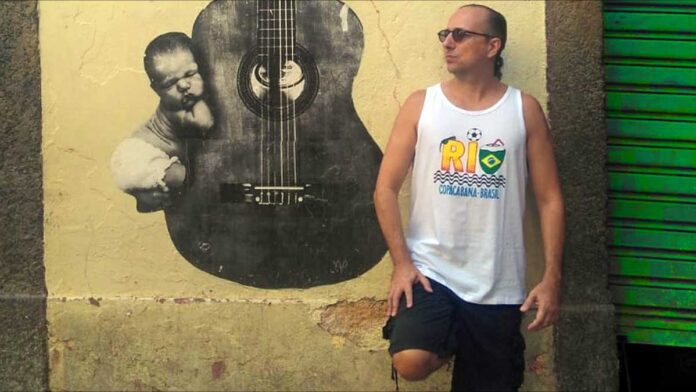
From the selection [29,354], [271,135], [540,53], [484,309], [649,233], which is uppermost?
[540,53]

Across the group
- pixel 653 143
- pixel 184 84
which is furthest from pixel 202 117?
pixel 653 143

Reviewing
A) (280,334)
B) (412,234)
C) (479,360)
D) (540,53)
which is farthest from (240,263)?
(540,53)

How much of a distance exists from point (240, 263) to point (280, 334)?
0.41 metres

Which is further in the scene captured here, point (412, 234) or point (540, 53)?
point (540, 53)

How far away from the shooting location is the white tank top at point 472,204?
3.13 m

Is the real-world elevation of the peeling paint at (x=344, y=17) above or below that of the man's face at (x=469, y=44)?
above

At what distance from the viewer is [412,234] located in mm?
3258

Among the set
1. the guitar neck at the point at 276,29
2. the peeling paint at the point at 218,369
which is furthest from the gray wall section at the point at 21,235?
the guitar neck at the point at 276,29

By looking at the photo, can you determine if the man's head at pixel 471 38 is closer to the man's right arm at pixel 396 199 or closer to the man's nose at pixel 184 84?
the man's right arm at pixel 396 199

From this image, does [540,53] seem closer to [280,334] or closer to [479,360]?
[479,360]

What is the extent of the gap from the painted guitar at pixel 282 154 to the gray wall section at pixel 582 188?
0.91 m

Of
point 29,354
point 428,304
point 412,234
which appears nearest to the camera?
point 428,304

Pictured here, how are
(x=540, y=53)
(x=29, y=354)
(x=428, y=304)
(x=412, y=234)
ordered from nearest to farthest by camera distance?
1. (x=428, y=304)
2. (x=412, y=234)
3. (x=540, y=53)
4. (x=29, y=354)

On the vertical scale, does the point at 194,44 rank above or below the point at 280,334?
above
